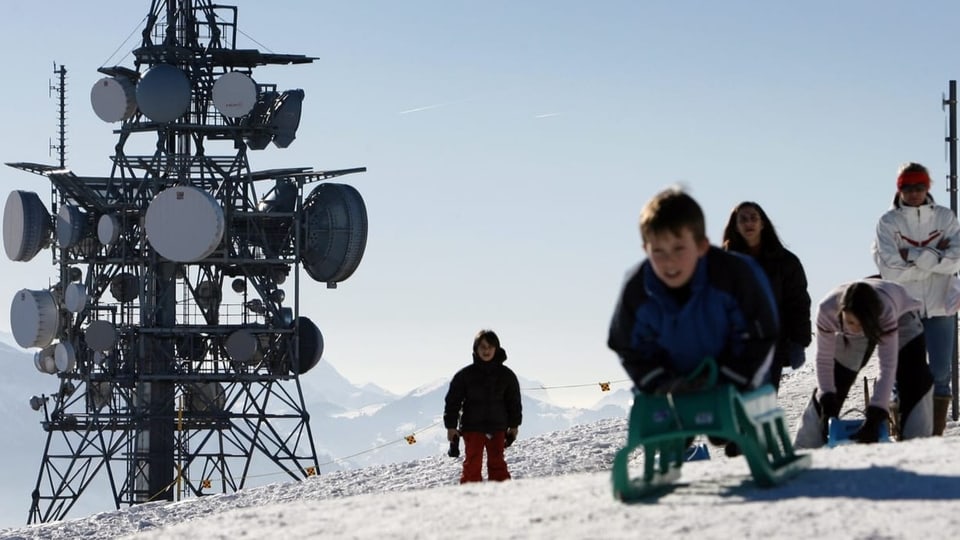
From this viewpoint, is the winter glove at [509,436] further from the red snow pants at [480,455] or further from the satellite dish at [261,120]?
the satellite dish at [261,120]

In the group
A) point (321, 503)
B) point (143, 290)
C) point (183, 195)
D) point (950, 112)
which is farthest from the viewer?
point (143, 290)

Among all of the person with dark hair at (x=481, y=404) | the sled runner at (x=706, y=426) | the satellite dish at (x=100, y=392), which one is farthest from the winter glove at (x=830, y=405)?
the satellite dish at (x=100, y=392)

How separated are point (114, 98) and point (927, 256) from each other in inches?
1205

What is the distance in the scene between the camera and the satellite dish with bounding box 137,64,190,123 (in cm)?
3794

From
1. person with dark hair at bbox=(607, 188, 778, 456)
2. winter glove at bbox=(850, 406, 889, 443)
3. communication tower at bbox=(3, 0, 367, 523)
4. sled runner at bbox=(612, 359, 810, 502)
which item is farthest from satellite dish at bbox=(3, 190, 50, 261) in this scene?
person with dark hair at bbox=(607, 188, 778, 456)

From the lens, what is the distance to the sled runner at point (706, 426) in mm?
6949

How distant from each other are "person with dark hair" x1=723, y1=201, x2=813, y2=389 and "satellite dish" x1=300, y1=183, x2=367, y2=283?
1134 inches

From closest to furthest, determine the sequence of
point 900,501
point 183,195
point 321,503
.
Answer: point 900,501
point 321,503
point 183,195

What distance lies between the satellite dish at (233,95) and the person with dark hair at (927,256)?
2770 centimetres

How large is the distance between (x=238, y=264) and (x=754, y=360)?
106ft

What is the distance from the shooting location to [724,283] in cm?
704

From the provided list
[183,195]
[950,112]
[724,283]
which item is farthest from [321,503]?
[183,195]

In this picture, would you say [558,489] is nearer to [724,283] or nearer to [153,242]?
[724,283]

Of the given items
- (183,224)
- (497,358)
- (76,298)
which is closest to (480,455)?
(497,358)
